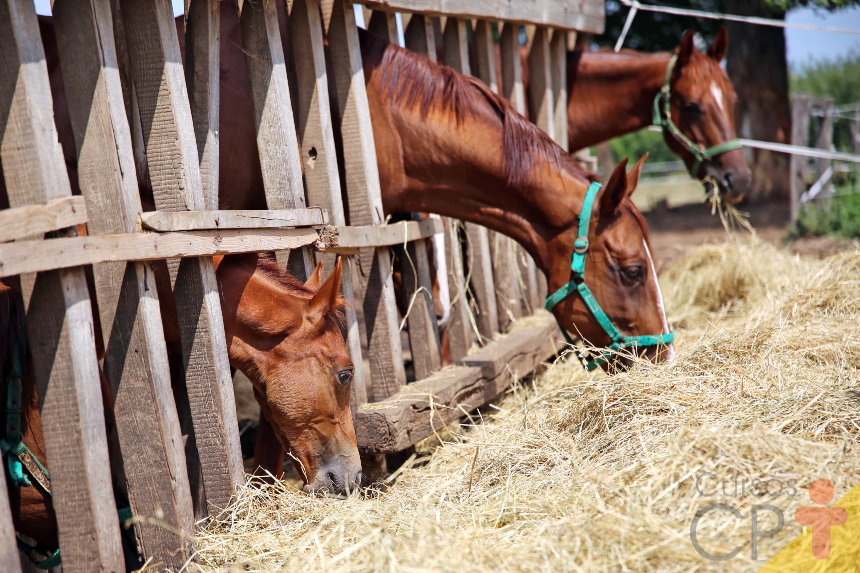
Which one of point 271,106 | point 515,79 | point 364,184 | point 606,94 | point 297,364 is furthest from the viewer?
point 606,94

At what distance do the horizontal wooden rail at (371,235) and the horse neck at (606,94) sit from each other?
2.21 m

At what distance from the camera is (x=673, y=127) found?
4867 mm

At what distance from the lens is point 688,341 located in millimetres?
3779

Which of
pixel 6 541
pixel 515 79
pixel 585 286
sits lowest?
pixel 6 541

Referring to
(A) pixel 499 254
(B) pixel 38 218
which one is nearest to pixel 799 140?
(A) pixel 499 254

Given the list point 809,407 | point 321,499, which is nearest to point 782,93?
point 809,407

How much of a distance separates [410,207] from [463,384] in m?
0.95

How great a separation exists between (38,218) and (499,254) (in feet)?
9.65

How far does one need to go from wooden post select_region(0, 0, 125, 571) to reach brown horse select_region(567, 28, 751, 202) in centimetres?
411

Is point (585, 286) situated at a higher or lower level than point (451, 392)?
higher

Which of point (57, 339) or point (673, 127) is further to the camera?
point (673, 127)

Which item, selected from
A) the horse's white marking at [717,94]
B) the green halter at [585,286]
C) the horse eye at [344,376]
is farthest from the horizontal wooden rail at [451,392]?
the horse's white marking at [717,94]

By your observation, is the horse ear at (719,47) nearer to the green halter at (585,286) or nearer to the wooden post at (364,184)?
the green halter at (585,286)

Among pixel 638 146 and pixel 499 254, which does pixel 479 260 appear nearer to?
pixel 499 254
